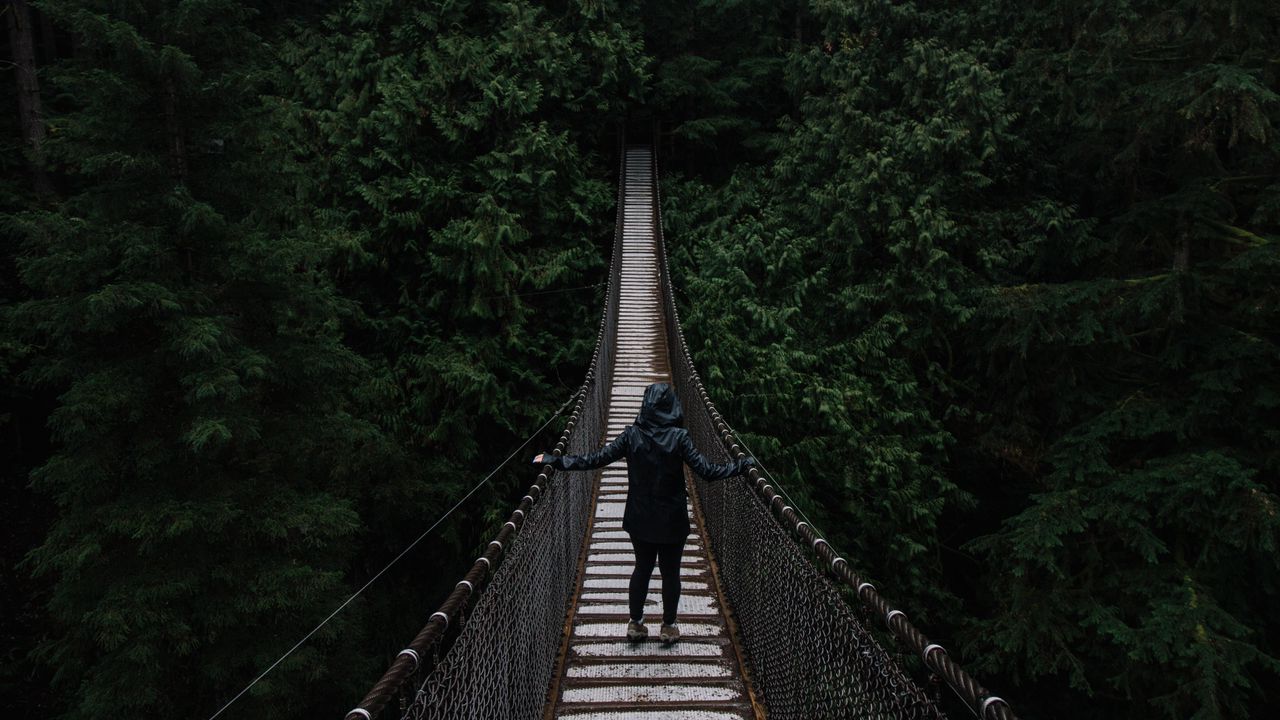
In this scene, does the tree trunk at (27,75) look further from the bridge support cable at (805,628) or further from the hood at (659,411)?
the bridge support cable at (805,628)

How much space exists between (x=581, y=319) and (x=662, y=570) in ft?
33.0

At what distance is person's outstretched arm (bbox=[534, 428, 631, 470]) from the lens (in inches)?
128

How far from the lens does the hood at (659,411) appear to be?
3.18 metres

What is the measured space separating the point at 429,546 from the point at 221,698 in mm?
5385

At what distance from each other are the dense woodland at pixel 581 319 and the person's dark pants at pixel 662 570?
4.00 meters

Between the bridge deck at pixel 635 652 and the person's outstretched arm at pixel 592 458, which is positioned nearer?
the bridge deck at pixel 635 652

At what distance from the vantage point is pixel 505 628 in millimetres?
2480

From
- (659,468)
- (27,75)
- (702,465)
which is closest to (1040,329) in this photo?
(702,465)

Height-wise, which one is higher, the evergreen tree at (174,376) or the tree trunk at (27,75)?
the tree trunk at (27,75)

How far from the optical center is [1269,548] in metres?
5.78

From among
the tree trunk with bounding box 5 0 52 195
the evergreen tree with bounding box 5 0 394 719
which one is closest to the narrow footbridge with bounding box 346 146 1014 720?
the evergreen tree with bounding box 5 0 394 719

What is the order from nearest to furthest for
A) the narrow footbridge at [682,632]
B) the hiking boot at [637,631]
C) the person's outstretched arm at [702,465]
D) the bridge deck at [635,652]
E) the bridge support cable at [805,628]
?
the bridge support cable at [805,628]
the narrow footbridge at [682,632]
the bridge deck at [635,652]
the person's outstretched arm at [702,465]
the hiking boot at [637,631]

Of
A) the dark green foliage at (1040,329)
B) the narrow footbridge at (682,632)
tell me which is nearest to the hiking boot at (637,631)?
the narrow footbridge at (682,632)

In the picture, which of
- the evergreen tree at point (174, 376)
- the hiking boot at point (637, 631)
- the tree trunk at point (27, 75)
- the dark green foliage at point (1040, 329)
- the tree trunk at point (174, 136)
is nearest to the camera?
the hiking boot at point (637, 631)
